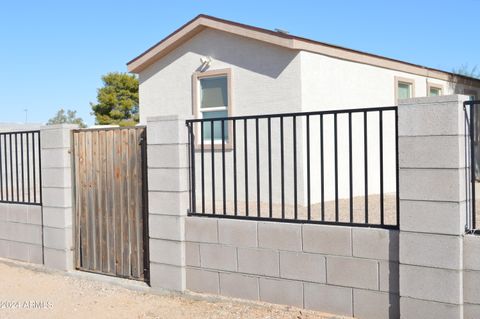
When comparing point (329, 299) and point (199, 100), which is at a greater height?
point (199, 100)

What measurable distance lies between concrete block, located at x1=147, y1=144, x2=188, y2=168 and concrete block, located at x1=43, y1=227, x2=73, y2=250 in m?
1.78

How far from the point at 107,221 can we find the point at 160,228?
3.11ft

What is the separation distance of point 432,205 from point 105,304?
353cm

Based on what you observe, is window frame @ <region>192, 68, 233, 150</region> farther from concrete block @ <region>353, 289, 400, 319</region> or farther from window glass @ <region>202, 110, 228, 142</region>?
concrete block @ <region>353, 289, 400, 319</region>

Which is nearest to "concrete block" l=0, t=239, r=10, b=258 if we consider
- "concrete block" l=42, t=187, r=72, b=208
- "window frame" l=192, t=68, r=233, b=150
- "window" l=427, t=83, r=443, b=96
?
"concrete block" l=42, t=187, r=72, b=208

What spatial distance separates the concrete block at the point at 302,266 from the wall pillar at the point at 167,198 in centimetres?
128

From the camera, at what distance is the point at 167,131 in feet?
18.9

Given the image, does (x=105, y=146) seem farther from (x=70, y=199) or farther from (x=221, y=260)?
(x=221, y=260)

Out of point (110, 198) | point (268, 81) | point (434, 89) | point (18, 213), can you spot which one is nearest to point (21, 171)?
point (18, 213)

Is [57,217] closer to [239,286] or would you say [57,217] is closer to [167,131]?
[167,131]

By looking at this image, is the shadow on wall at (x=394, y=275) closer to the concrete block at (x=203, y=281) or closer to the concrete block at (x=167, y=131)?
the concrete block at (x=203, y=281)

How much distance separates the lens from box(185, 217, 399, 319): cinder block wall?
4.43 meters

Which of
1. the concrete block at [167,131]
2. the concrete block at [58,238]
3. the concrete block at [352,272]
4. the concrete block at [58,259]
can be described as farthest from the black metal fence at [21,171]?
the concrete block at [352,272]

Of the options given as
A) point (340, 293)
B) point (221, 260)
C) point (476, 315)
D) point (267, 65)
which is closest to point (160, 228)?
point (221, 260)
